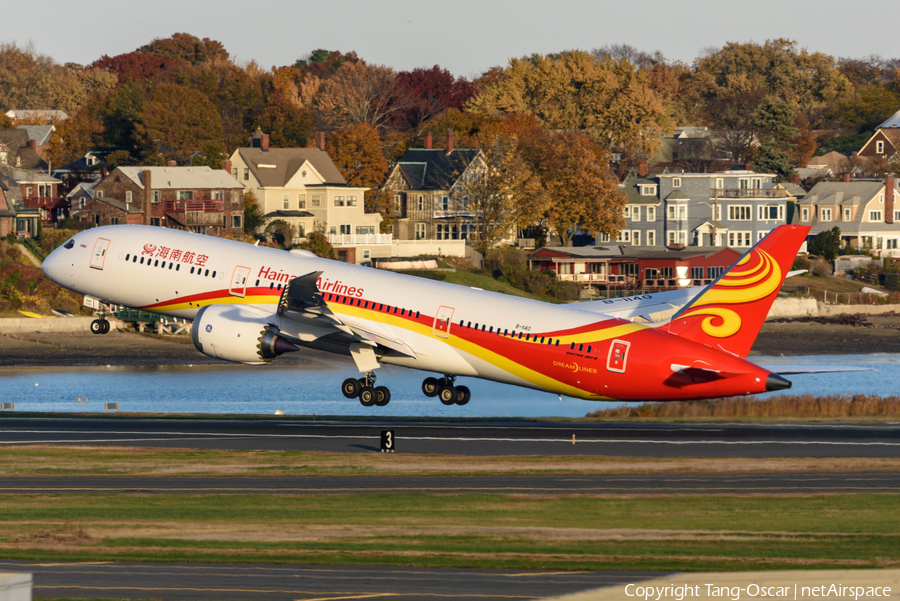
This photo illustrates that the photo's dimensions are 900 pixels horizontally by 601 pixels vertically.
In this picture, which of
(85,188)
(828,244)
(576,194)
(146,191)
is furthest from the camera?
(828,244)

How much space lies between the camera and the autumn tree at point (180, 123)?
16400cm

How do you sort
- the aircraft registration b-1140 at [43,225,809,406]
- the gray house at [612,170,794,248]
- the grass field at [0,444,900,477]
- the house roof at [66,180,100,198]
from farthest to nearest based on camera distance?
1. the gray house at [612,170,794,248]
2. the house roof at [66,180,100,198]
3. the aircraft registration b-1140 at [43,225,809,406]
4. the grass field at [0,444,900,477]

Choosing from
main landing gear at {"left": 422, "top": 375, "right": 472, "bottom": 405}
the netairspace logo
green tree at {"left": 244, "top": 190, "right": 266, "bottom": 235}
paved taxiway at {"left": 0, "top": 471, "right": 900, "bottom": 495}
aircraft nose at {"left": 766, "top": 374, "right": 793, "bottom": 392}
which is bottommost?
paved taxiway at {"left": 0, "top": 471, "right": 900, "bottom": 495}

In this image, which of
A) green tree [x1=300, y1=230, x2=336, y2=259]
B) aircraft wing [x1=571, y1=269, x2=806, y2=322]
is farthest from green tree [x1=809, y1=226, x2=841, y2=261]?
aircraft wing [x1=571, y1=269, x2=806, y2=322]

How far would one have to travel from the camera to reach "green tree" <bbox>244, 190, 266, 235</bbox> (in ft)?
505

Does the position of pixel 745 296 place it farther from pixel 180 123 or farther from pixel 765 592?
pixel 180 123

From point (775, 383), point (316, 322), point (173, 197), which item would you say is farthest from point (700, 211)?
point (775, 383)

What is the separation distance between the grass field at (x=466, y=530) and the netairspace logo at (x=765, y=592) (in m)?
5.01

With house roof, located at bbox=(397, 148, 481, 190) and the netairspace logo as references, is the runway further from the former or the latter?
house roof, located at bbox=(397, 148, 481, 190)

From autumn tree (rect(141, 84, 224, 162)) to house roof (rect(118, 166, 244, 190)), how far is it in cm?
1506

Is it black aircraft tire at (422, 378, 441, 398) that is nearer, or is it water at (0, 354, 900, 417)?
black aircraft tire at (422, 378, 441, 398)

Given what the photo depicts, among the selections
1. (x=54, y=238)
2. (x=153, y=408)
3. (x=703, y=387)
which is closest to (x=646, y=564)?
(x=703, y=387)

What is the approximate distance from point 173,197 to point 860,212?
103643 mm

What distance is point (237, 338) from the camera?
48.4 m
